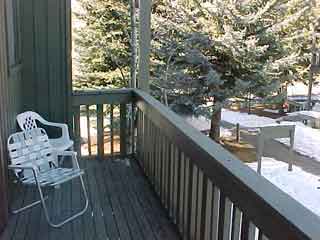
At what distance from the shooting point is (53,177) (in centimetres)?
316

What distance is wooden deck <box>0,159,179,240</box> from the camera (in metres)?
2.92

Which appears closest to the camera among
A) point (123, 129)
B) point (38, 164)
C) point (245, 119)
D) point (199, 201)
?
point (199, 201)

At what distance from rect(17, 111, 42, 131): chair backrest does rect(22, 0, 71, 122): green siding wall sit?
353mm

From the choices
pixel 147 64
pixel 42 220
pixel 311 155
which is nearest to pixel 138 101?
pixel 147 64

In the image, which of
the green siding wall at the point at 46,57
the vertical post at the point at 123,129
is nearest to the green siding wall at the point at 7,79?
the green siding wall at the point at 46,57

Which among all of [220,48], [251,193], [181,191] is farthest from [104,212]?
[220,48]

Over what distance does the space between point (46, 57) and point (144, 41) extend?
41.9 inches

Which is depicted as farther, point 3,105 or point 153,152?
point 153,152

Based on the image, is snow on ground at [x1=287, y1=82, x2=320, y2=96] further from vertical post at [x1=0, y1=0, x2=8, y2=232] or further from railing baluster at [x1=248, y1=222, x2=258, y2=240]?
railing baluster at [x1=248, y1=222, x2=258, y2=240]

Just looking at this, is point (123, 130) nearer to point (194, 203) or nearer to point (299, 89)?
point (194, 203)

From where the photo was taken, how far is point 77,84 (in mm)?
13688

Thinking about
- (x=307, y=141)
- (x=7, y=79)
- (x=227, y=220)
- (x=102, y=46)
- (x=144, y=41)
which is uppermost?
(x=102, y=46)

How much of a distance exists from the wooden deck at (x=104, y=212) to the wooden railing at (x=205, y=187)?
127 millimetres

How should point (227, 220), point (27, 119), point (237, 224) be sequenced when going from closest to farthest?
point (237, 224) → point (227, 220) → point (27, 119)
